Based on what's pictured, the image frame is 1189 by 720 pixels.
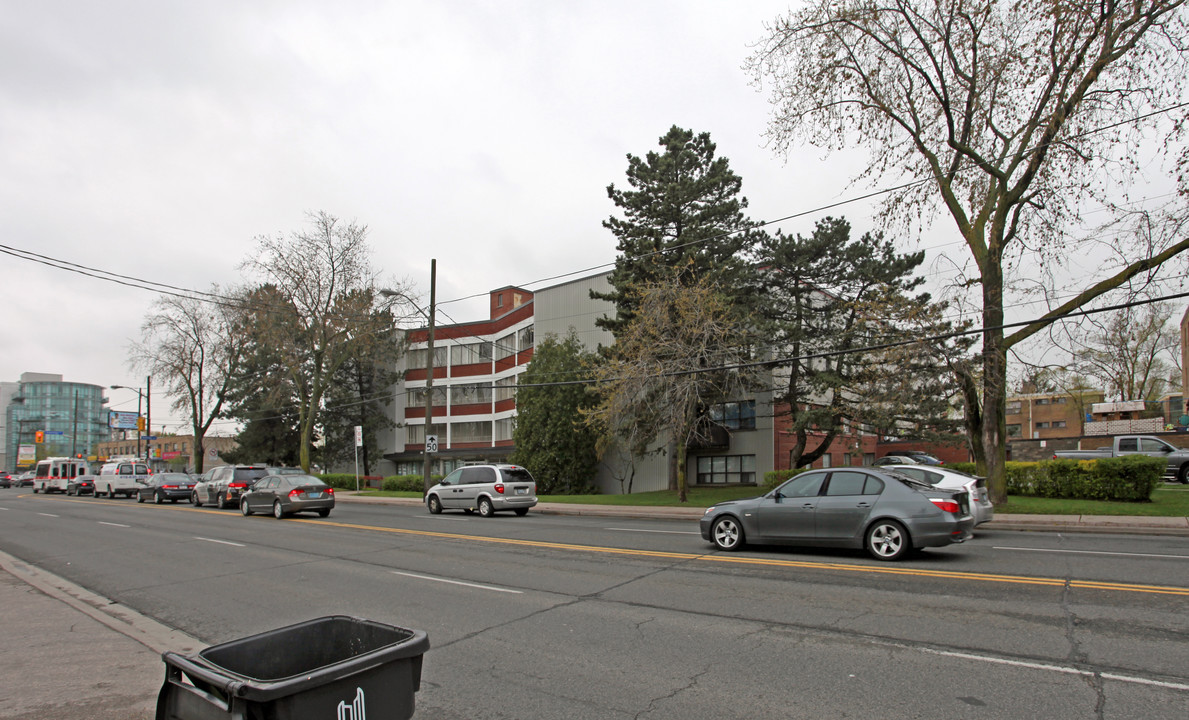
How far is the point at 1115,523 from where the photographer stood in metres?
15.8

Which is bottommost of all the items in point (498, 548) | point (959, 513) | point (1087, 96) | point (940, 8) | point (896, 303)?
point (498, 548)

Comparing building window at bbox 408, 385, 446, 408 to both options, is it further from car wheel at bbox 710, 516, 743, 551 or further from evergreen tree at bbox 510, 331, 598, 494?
car wheel at bbox 710, 516, 743, 551

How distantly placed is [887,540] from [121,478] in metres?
40.8

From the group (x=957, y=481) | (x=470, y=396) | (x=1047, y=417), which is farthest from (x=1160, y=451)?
(x=1047, y=417)

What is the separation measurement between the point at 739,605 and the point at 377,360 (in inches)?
1764

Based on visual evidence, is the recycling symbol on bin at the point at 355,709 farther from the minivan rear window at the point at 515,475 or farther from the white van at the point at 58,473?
the white van at the point at 58,473

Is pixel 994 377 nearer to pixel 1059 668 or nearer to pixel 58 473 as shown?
pixel 1059 668

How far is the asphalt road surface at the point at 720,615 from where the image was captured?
5.19 m

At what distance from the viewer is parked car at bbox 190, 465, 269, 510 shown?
28266 millimetres

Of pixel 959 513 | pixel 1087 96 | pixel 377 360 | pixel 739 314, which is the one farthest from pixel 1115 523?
pixel 377 360

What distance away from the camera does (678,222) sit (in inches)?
1248

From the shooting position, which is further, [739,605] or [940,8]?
[940,8]

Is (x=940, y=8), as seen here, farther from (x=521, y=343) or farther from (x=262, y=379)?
(x=262, y=379)

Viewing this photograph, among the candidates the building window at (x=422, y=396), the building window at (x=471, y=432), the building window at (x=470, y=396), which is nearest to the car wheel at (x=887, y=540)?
the building window at (x=471, y=432)
